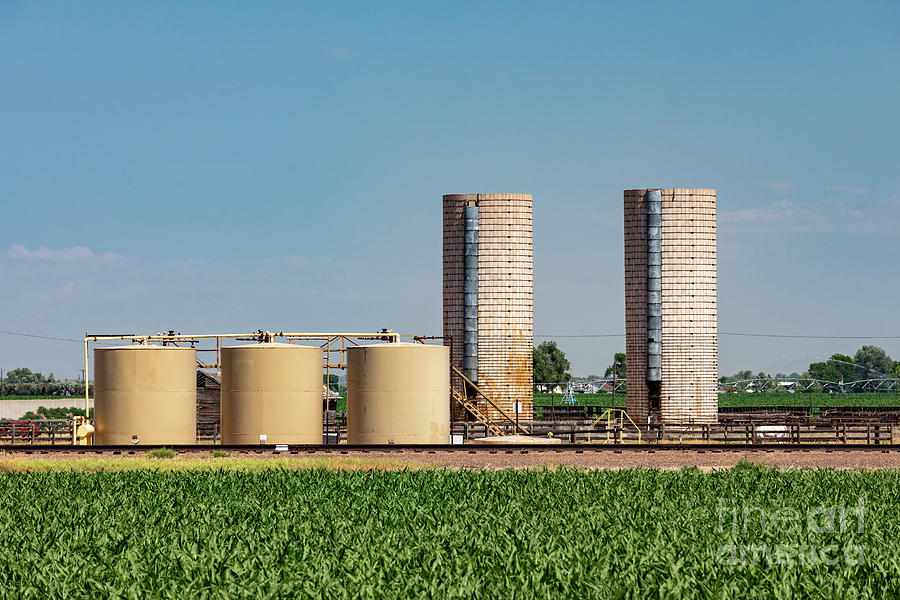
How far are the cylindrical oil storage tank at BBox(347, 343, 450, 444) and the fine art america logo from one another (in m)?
22.0

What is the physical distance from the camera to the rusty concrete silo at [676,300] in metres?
53.0

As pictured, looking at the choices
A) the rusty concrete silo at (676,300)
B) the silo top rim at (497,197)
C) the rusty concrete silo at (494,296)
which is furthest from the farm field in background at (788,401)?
the silo top rim at (497,197)

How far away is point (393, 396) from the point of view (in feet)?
136

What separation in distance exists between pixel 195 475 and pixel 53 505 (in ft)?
17.1

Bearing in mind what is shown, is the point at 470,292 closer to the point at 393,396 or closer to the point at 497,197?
the point at 497,197

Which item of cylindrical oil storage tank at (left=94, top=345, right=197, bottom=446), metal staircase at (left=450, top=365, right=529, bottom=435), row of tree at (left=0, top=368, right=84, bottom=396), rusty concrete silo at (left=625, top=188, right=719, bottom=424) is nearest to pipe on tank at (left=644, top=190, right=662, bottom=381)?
rusty concrete silo at (left=625, top=188, right=719, bottom=424)

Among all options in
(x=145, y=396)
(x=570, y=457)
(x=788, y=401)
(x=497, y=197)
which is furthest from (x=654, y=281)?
(x=788, y=401)

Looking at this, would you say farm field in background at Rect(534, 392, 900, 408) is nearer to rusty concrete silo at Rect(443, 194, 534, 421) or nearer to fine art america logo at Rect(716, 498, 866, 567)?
rusty concrete silo at Rect(443, 194, 534, 421)

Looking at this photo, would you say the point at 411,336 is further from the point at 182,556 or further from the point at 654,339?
the point at 182,556

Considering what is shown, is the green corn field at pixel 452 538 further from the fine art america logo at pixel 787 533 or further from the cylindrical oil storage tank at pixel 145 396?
the cylindrical oil storage tank at pixel 145 396

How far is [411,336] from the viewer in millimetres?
45031

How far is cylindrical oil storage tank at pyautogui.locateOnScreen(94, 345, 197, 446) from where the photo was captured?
1676 inches

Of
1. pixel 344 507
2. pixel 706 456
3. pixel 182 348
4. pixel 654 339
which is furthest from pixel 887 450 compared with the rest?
pixel 182 348

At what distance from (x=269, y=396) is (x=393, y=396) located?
192 inches
